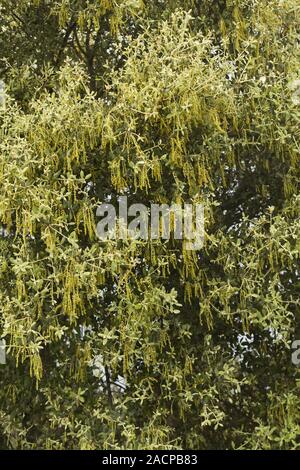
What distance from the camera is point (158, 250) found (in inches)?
242

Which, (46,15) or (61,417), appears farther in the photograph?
(46,15)

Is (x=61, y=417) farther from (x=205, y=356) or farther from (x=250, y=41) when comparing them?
(x=250, y=41)

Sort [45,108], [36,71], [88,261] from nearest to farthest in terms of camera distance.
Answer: [88,261]
[45,108]
[36,71]

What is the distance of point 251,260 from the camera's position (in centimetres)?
617

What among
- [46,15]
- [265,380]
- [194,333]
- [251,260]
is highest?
[46,15]

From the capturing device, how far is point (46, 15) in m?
7.24

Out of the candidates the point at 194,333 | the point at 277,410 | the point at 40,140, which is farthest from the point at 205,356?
the point at 40,140

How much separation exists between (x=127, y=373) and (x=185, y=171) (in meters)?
1.61

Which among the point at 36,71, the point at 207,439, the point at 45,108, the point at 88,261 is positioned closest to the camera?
the point at 88,261

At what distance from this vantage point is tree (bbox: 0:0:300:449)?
234 inches

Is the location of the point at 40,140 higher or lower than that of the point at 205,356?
higher

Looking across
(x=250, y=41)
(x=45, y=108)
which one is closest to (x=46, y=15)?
(x=45, y=108)

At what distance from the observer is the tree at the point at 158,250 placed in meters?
5.94

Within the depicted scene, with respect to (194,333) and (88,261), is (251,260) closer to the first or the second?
(194,333)
